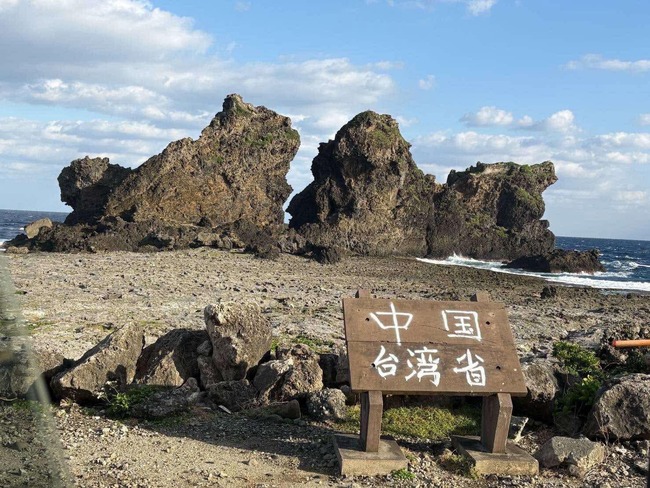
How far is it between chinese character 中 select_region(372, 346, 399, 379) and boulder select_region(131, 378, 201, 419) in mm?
2812

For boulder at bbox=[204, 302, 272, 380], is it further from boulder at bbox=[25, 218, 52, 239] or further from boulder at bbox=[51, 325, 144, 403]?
boulder at bbox=[25, 218, 52, 239]

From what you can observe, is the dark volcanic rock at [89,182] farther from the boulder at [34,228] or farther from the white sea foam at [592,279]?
the white sea foam at [592,279]

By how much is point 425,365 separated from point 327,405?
6.03ft

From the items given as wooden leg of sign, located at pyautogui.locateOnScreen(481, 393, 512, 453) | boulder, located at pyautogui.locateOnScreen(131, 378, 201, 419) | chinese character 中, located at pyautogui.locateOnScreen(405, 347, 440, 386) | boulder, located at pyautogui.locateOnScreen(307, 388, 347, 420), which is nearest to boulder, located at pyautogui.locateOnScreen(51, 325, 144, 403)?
boulder, located at pyautogui.locateOnScreen(131, 378, 201, 419)

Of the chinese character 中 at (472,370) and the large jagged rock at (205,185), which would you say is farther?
the large jagged rock at (205,185)

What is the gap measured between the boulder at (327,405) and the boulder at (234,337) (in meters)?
1.42

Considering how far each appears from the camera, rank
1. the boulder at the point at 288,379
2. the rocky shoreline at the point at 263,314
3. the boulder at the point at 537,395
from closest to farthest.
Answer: the rocky shoreline at the point at 263,314, the boulder at the point at 537,395, the boulder at the point at 288,379

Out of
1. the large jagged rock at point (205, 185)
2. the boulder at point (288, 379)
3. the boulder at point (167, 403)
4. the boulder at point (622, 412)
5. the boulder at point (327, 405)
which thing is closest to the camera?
the boulder at point (622, 412)

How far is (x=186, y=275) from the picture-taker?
2645 cm

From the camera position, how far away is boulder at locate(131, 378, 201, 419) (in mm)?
7863

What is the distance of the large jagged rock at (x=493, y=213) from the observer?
6125cm

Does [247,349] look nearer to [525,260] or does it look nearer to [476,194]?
[525,260]

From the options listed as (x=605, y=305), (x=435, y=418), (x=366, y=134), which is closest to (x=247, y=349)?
(x=435, y=418)

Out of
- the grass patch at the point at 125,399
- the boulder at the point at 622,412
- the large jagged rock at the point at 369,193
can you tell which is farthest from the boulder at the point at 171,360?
the large jagged rock at the point at 369,193
